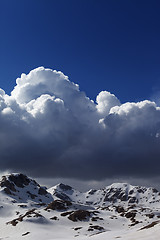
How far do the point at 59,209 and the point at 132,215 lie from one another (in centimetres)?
4420

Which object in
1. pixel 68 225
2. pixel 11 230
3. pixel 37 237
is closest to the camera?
pixel 37 237

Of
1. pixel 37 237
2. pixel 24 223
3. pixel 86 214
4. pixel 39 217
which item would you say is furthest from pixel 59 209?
pixel 37 237

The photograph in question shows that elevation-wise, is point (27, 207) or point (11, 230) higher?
point (27, 207)

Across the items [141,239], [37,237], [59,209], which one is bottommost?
[141,239]

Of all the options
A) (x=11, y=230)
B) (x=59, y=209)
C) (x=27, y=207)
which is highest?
(x=27, y=207)

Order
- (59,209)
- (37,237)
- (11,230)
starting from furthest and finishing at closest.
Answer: (59,209) < (11,230) < (37,237)

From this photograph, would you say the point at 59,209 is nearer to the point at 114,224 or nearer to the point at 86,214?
the point at 86,214

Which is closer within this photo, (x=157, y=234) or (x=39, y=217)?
(x=157, y=234)

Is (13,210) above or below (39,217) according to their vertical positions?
above

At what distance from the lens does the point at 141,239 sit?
2788cm

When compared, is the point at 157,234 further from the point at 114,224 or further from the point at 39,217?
the point at 114,224

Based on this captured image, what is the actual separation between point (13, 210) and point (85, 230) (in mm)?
74698

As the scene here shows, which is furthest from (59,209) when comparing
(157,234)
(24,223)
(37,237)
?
(157,234)

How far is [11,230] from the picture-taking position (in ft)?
295
